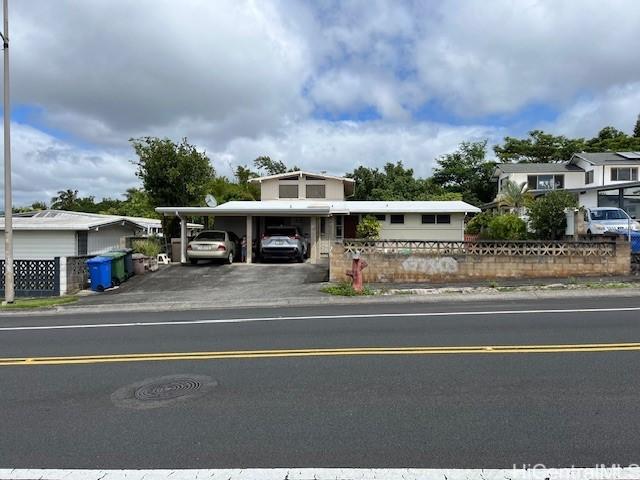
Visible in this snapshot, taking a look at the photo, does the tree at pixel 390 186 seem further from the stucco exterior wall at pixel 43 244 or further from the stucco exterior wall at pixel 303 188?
the stucco exterior wall at pixel 43 244

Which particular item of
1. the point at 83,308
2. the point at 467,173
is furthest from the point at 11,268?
the point at 467,173

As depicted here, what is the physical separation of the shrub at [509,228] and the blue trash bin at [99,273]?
1709 centimetres

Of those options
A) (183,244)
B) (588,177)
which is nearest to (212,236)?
(183,244)

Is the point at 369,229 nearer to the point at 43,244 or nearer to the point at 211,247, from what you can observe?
the point at 211,247

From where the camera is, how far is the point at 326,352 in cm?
731

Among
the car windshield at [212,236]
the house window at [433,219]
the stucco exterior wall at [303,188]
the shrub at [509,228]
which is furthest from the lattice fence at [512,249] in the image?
the stucco exterior wall at [303,188]

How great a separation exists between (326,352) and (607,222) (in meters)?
18.1

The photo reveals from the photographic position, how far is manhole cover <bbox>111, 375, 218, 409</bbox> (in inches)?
210

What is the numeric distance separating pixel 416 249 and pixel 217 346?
1079 cm

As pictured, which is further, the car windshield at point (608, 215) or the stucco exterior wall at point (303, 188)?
the stucco exterior wall at point (303, 188)

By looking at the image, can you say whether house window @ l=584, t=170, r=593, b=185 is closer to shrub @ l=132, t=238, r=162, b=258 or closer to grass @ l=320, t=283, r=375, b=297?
grass @ l=320, t=283, r=375, b=297

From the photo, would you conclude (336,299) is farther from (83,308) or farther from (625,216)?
(625,216)

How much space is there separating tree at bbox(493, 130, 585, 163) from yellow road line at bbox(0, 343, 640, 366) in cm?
5530

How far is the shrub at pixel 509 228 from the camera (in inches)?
934
